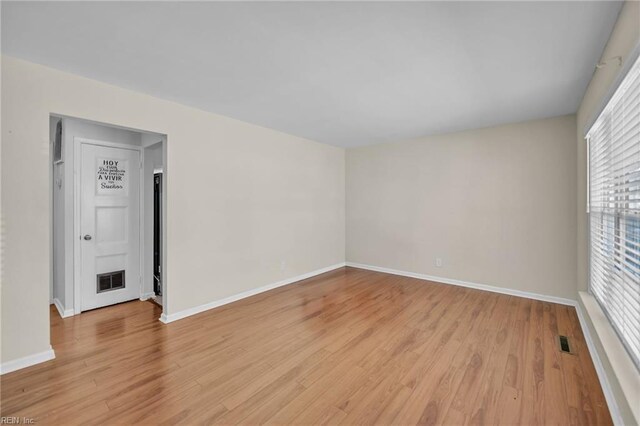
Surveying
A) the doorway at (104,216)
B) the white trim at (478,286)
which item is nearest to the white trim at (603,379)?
the white trim at (478,286)

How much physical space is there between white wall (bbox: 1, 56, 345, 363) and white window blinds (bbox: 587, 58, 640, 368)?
365 centimetres

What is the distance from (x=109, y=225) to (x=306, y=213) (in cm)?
287

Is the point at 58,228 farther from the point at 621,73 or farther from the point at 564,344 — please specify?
the point at 564,344

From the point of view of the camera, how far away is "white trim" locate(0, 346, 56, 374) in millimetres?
2152

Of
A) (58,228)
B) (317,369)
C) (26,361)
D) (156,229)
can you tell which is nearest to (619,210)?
(317,369)

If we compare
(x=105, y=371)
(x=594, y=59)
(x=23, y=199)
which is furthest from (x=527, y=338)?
(x=23, y=199)

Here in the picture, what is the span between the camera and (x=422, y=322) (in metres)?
3.08

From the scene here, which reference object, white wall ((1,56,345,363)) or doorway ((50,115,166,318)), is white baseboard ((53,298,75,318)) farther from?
white wall ((1,56,345,363))

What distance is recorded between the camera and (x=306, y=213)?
4973mm

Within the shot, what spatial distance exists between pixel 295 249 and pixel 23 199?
10.8 feet

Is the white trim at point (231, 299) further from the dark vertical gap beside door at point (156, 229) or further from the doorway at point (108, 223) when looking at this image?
the doorway at point (108, 223)

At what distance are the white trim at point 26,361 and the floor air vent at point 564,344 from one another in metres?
4.48

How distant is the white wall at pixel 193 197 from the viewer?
220cm

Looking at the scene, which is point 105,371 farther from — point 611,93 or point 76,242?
point 611,93
